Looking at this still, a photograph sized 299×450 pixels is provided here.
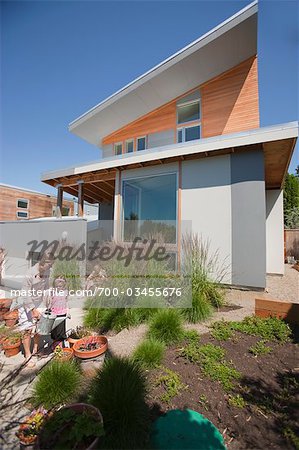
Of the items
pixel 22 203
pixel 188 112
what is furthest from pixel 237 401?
pixel 22 203

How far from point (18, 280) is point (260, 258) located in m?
7.58

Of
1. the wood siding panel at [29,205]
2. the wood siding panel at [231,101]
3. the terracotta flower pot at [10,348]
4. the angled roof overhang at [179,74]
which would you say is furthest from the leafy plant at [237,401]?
the wood siding panel at [29,205]

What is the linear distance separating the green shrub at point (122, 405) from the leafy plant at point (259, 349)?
1.53m

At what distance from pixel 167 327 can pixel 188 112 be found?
26.2ft

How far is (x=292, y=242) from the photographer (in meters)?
11.1

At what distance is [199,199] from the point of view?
641 cm

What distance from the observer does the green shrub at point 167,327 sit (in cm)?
315

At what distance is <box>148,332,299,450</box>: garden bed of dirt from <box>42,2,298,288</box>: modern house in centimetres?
327

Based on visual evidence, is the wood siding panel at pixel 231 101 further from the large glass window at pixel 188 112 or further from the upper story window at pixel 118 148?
the upper story window at pixel 118 148

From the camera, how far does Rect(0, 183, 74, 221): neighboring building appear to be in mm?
15344

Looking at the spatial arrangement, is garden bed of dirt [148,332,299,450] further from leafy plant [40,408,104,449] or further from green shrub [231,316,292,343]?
leafy plant [40,408,104,449]

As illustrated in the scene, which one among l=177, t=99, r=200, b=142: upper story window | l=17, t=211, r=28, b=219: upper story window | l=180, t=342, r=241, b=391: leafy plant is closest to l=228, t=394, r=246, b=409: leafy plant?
l=180, t=342, r=241, b=391: leafy plant

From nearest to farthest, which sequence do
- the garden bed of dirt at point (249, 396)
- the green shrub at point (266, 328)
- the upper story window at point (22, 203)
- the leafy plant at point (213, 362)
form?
the garden bed of dirt at point (249, 396) < the leafy plant at point (213, 362) < the green shrub at point (266, 328) < the upper story window at point (22, 203)

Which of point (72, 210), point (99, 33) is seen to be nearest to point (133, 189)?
point (99, 33)
